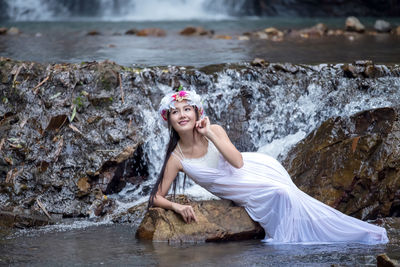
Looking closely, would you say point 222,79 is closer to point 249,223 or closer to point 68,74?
point 68,74

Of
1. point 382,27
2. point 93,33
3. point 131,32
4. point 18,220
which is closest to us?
point 18,220

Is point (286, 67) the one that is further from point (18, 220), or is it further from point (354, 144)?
point (18, 220)

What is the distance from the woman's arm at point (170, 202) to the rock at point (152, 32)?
739cm

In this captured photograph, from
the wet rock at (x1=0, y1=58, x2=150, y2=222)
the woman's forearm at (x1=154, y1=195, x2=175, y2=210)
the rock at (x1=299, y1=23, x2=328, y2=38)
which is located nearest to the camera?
the woman's forearm at (x1=154, y1=195, x2=175, y2=210)

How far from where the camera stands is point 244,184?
483 cm

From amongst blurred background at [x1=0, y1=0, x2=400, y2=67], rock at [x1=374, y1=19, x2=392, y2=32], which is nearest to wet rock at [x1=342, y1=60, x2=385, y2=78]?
blurred background at [x1=0, y1=0, x2=400, y2=67]

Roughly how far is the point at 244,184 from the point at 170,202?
59 cm

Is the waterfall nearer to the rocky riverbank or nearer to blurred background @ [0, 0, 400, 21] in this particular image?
blurred background @ [0, 0, 400, 21]

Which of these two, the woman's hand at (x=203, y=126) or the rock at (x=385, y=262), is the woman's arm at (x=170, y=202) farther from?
the rock at (x=385, y=262)

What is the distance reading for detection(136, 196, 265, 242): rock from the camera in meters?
4.70

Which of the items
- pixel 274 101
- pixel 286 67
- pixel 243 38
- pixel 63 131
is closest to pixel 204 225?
pixel 63 131

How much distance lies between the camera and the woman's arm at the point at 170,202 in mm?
4695

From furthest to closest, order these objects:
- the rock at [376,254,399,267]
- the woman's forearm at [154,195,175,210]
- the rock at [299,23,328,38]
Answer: the rock at [299,23,328,38], the woman's forearm at [154,195,175,210], the rock at [376,254,399,267]

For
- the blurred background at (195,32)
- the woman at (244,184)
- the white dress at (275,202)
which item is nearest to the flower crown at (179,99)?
the woman at (244,184)
